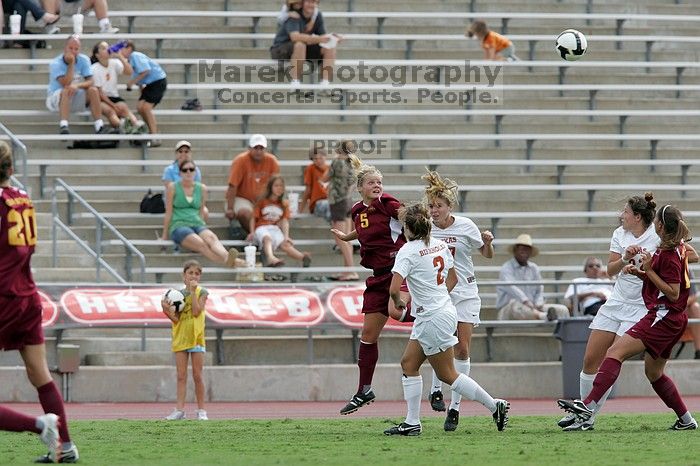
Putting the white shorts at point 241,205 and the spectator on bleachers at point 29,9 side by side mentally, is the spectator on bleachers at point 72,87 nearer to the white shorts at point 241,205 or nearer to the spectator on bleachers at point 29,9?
the spectator on bleachers at point 29,9

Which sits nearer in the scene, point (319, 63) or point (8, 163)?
point (8, 163)

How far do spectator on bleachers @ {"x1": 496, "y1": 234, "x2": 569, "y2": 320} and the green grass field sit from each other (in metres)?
4.09

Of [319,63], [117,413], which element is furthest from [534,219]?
[117,413]

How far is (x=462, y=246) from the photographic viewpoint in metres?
11.2

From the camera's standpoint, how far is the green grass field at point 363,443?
8.91 meters

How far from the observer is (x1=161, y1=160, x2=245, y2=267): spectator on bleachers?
17.0 metres

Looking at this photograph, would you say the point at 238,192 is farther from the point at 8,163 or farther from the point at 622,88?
the point at 8,163

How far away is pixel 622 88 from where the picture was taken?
21.1 meters

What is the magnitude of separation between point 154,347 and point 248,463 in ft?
24.3

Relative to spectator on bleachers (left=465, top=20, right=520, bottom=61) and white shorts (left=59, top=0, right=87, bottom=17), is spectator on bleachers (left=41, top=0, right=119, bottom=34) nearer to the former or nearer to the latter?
white shorts (left=59, top=0, right=87, bottom=17)

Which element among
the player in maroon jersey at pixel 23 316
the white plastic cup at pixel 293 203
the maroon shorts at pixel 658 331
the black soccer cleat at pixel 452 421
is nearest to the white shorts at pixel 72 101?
the white plastic cup at pixel 293 203

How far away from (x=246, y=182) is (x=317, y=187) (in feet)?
3.13

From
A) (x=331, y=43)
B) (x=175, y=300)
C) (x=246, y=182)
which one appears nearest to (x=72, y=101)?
(x=246, y=182)

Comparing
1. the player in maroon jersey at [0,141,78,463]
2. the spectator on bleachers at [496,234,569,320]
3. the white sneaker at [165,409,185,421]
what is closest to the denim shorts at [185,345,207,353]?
the white sneaker at [165,409,185,421]
